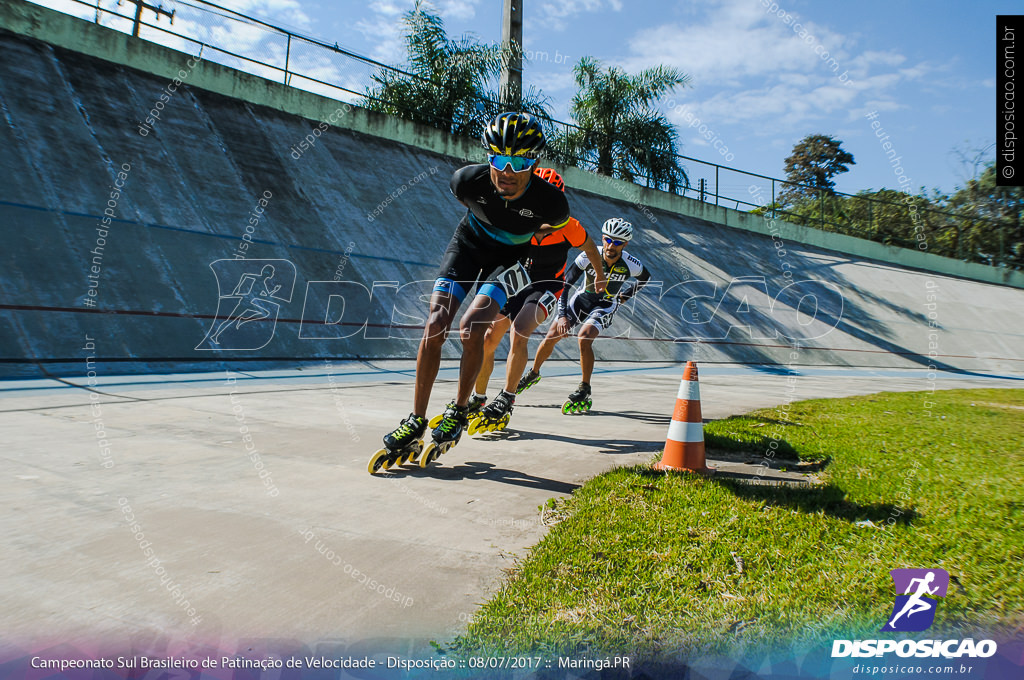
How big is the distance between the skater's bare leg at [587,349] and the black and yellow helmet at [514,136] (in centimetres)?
298

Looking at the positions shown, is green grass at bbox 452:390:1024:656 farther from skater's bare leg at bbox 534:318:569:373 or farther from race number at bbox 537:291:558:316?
skater's bare leg at bbox 534:318:569:373

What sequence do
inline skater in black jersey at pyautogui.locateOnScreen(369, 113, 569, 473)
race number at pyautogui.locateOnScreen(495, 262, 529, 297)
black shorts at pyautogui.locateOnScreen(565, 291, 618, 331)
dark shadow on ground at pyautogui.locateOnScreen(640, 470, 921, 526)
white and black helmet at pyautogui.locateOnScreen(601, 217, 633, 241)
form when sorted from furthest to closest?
1. black shorts at pyautogui.locateOnScreen(565, 291, 618, 331)
2. white and black helmet at pyautogui.locateOnScreen(601, 217, 633, 241)
3. race number at pyautogui.locateOnScreen(495, 262, 529, 297)
4. inline skater in black jersey at pyautogui.locateOnScreen(369, 113, 569, 473)
5. dark shadow on ground at pyautogui.locateOnScreen(640, 470, 921, 526)

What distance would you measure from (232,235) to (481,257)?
Result: 7659 mm

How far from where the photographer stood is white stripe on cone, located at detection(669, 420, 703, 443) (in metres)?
3.92

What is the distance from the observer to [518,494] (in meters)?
3.34

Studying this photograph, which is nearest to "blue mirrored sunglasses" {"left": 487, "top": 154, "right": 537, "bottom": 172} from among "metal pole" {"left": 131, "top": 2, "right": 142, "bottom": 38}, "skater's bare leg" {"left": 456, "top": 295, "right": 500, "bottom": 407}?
"skater's bare leg" {"left": 456, "top": 295, "right": 500, "bottom": 407}

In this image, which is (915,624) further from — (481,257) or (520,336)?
(520,336)

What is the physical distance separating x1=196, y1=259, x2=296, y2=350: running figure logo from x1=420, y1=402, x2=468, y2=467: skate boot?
5592mm

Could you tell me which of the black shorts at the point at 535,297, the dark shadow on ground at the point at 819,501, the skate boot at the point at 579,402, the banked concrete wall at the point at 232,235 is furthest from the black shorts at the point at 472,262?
the banked concrete wall at the point at 232,235

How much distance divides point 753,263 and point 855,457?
19.9 metres

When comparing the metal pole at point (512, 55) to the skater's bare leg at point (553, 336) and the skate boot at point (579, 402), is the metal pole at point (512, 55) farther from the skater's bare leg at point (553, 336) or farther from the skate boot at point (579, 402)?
the skate boot at point (579, 402)

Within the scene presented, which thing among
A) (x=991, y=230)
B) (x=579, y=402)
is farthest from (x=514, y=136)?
(x=991, y=230)

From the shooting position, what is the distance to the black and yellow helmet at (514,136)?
3.99 meters

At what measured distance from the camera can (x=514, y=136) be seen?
3.99 m
